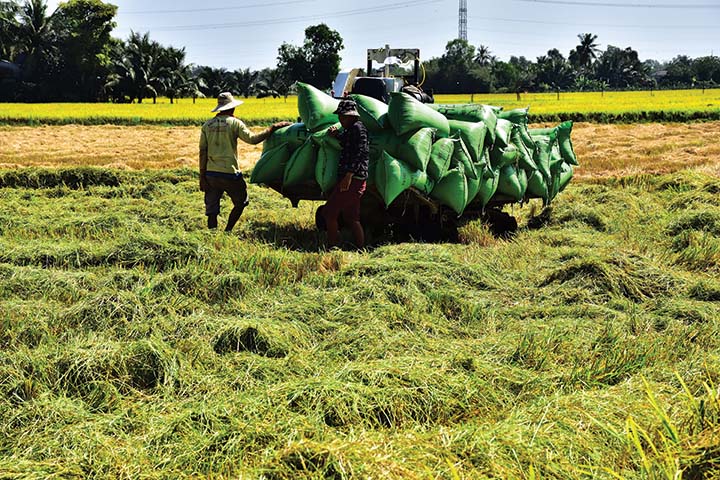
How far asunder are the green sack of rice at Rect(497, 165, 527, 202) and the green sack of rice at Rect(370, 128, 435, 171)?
1275mm

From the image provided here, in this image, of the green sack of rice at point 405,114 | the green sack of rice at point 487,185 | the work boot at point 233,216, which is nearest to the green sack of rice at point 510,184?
the green sack of rice at point 487,185

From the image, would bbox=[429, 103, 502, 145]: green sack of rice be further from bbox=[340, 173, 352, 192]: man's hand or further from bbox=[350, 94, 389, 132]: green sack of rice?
bbox=[340, 173, 352, 192]: man's hand

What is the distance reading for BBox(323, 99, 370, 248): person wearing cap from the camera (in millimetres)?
5922

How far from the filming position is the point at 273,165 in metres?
6.70

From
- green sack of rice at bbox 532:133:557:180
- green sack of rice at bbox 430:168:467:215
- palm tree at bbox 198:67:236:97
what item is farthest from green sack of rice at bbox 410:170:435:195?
palm tree at bbox 198:67:236:97

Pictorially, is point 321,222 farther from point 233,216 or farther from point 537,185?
point 537,185

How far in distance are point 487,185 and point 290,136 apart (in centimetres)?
208

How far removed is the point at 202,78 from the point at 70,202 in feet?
163

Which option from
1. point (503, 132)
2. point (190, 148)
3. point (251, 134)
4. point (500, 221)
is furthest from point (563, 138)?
point (190, 148)

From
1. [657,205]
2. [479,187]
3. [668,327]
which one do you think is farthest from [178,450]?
[657,205]

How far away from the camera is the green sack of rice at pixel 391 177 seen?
19.3ft

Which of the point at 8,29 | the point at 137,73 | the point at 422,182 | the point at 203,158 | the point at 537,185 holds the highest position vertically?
the point at 8,29

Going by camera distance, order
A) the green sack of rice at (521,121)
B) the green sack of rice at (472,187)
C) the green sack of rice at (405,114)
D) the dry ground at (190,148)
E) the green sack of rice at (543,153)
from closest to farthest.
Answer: the green sack of rice at (405,114) < the green sack of rice at (472,187) < the green sack of rice at (521,121) < the green sack of rice at (543,153) < the dry ground at (190,148)

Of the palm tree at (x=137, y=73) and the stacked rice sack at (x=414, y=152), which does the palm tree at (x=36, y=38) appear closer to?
the palm tree at (x=137, y=73)
